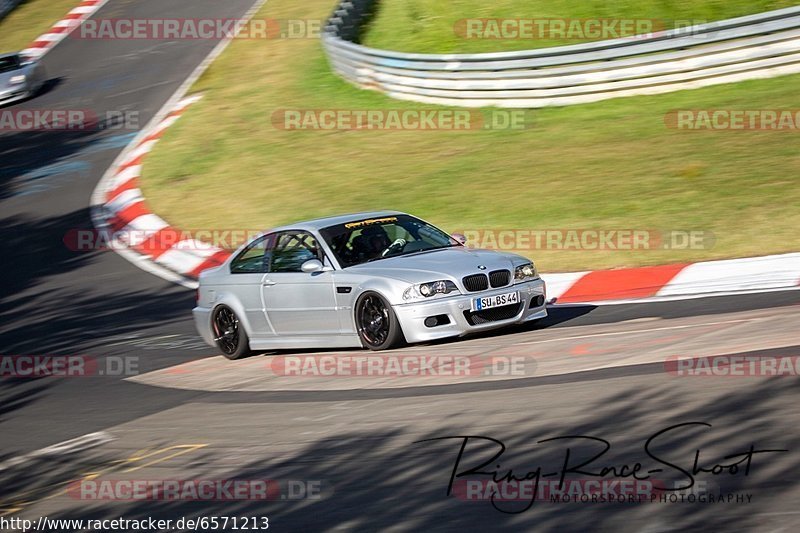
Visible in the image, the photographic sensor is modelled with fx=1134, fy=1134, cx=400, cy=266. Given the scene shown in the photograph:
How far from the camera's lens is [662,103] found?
57.6 ft

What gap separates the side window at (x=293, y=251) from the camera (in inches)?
426

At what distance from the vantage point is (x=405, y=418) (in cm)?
728

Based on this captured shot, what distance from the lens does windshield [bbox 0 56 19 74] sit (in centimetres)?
2611

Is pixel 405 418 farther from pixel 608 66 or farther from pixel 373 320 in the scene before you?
pixel 608 66

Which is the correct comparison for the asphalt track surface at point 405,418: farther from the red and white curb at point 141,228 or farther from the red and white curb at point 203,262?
the red and white curb at point 141,228

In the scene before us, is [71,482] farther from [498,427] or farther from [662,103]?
[662,103]

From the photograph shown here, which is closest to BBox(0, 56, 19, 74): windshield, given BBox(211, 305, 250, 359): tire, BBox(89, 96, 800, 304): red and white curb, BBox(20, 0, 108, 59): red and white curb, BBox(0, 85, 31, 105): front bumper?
BBox(0, 85, 31, 105): front bumper

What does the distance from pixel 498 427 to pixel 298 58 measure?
63.8ft

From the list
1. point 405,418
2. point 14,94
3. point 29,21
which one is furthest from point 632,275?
point 29,21

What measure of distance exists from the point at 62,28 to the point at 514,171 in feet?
65.4

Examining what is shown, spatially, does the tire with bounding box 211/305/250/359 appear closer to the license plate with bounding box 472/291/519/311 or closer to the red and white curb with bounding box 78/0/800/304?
the license plate with bounding box 472/291/519/311

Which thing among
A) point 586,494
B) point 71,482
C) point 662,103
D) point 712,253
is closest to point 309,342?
point 71,482

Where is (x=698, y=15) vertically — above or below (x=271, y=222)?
above

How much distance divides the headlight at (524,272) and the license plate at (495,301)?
0.19 m
